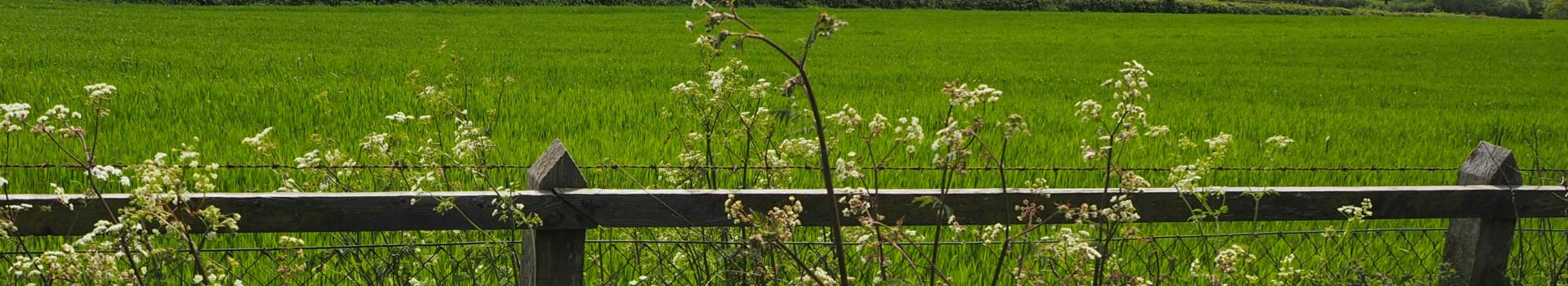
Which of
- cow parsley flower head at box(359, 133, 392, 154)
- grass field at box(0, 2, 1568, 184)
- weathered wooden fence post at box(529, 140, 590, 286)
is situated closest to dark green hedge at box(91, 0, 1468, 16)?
grass field at box(0, 2, 1568, 184)

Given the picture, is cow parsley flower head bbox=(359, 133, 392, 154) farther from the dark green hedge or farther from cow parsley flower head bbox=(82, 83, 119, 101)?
the dark green hedge

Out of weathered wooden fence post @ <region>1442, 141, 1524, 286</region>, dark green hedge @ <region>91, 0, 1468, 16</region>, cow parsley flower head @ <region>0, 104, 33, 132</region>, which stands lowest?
dark green hedge @ <region>91, 0, 1468, 16</region>

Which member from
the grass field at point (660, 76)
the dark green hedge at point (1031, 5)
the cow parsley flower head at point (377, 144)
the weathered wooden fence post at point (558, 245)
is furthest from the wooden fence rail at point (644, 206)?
the dark green hedge at point (1031, 5)

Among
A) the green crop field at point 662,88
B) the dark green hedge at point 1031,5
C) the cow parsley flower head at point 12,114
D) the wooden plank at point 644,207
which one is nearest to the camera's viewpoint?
the cow parsley flower head at point 12,114

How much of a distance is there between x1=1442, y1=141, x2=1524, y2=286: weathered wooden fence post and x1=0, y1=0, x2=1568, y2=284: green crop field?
455mm

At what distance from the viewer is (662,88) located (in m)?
13.9

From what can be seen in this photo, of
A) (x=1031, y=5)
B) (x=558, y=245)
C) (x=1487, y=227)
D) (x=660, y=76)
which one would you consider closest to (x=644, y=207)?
(x=558, y=245)

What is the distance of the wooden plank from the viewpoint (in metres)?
2.87

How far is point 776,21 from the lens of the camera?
136 feet

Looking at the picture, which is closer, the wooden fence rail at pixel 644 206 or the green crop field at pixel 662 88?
the wooden fence rail at pixel 644 206

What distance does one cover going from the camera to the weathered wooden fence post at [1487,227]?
3770mm

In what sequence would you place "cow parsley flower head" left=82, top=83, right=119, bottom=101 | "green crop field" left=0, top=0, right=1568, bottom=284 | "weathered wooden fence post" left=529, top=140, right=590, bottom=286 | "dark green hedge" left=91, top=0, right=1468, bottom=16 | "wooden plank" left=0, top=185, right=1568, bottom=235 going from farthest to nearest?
"dark green hedge" left=91, top=0, right=1468, bottom=16
"green crop field" left=0, top=0, right=1568, bottom=284
"weathered wooden fence post" left=529, top=140, right=590, bottom=286
"wooden plank" left=0, top=185, right=1568, bottom=235
"cow parsley flower head" left=82, top=83, right=119, bottom=101

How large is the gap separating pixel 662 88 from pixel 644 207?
10892mm

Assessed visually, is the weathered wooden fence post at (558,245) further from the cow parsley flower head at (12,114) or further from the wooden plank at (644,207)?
the cow parsley flower head at (12,114)
